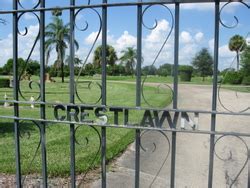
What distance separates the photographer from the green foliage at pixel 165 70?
9.20 feet

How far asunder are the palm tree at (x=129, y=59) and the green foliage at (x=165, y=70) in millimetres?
287

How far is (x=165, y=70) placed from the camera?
283cm

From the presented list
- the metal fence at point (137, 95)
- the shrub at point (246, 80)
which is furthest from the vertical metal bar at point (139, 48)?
the shrub at point (246, 80)

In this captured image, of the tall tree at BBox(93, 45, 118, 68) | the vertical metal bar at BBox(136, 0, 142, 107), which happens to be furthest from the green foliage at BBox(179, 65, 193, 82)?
the tall tree at BBox(93, 45, 118, 68)

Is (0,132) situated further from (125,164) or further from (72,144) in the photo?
(72,144)

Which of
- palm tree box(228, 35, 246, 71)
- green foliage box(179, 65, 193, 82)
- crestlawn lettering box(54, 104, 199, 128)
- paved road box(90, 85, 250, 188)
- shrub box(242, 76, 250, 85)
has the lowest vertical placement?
paved road box(90, 85, 250, 188)

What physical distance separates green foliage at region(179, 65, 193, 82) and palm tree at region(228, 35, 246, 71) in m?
0.33

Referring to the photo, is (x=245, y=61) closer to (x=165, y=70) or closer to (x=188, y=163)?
(x=165, y=70)

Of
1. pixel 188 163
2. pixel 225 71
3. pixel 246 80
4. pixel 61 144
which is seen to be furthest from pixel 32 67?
pixel 61 144

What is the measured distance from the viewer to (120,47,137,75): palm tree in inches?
122

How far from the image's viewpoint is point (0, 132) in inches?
344

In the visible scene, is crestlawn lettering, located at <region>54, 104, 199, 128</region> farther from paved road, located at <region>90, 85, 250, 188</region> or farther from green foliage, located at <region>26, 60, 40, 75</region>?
paved road, located at <region>90, 85, 250, 188</region>

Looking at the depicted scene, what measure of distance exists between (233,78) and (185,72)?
1.25 feet

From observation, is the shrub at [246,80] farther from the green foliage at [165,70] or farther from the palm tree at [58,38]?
the palm tree at [58,38]
